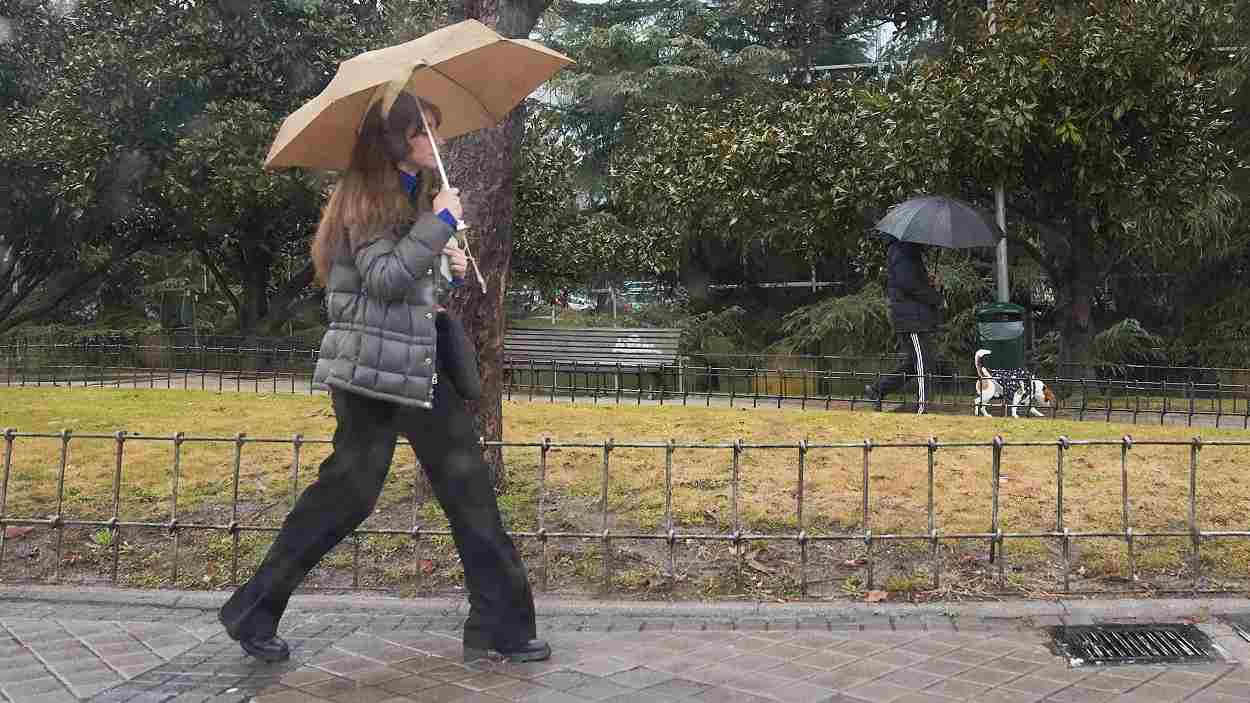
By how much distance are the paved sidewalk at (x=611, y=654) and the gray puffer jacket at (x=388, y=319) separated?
1062 mm

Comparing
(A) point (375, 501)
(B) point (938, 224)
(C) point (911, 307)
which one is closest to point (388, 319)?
(A) point (375, 501)

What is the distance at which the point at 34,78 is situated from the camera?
1880cm

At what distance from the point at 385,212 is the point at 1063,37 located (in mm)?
10227

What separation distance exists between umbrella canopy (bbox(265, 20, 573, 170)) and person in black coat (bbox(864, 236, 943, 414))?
7.36 m

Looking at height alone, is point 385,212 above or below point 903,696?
above

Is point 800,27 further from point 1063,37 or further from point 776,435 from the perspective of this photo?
point 776,435

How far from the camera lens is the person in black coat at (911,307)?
11.5 metres

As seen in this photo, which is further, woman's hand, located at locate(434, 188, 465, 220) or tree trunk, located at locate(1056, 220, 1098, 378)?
tree trunk, located at locate(1056, 220, 1098, 378)

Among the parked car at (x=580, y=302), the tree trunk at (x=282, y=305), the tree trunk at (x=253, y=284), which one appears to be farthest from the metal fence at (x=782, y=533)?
the parked car at (x=580, y=302)

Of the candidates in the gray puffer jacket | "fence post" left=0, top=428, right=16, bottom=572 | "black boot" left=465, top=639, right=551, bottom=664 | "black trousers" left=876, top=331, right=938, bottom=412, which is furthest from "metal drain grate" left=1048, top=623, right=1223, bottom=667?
"black trousers" left=876, top=331, right=938, bottom=412

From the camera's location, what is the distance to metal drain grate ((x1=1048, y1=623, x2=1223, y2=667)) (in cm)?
441

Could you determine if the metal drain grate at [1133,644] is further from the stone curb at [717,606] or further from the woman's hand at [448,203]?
the woman's hand at [448,203]

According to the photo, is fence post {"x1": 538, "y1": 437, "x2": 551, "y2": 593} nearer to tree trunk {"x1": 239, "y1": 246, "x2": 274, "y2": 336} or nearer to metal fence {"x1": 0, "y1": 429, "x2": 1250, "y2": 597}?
metal fence {"x1": 0, "y1": 429, "x2": 1250, "y2": 597}

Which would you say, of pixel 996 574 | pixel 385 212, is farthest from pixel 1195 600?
pixel 385 212
